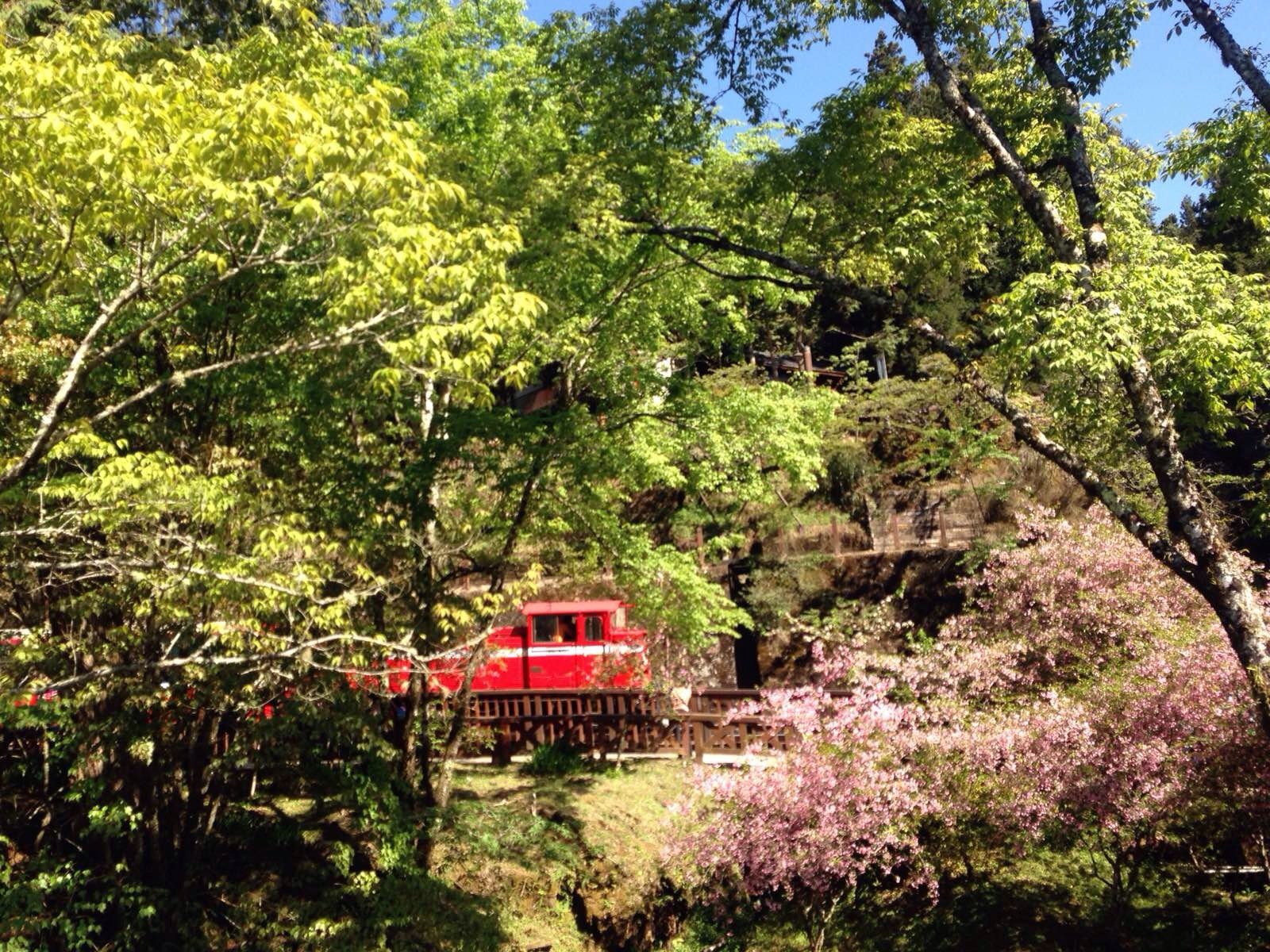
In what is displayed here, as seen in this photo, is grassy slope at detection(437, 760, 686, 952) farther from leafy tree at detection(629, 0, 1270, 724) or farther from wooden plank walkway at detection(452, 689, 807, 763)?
leafy tree at detection(629, 0, 1270, 724)

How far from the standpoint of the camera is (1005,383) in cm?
657

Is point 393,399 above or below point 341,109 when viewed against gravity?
below

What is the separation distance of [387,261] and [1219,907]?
9.97 metres

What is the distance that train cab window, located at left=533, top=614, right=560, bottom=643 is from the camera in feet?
54.8

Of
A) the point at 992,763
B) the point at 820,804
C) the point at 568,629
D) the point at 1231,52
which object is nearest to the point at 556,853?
the point at 820,804

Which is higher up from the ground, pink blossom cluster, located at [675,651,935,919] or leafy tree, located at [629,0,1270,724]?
leafy tree, located at [629,0,1270,724]

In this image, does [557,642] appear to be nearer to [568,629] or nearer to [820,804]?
[568,629]

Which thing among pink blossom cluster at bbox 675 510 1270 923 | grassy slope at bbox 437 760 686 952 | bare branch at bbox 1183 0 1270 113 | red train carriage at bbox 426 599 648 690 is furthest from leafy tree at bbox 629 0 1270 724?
red train carriage at bbox 426 599 648 690

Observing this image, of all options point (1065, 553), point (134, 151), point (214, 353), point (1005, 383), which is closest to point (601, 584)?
point (1065, 553)

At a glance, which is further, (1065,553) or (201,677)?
(1065,553)

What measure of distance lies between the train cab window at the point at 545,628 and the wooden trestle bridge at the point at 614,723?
5.94 feet

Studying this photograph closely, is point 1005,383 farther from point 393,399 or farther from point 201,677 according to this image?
point 201,677

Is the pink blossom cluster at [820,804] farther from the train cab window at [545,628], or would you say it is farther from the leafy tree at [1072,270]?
the train cab window at [545,628]

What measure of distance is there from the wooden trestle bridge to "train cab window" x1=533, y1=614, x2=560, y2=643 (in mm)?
1810
